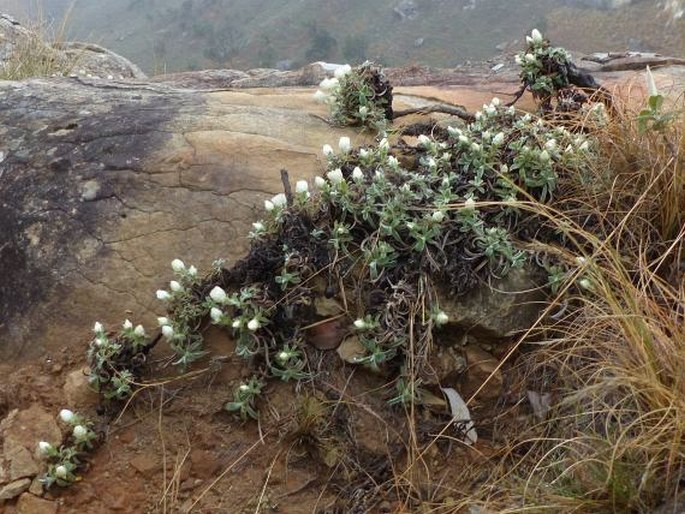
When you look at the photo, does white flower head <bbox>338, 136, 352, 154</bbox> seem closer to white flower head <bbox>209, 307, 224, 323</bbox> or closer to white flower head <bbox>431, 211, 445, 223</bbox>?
white flower head <bbox>431, 211, 445, 223</bbox>

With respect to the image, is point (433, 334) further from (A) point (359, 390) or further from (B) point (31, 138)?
(B) point (31, 138)

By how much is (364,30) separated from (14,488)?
48.2 m

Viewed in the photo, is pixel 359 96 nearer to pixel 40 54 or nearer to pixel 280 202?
pixel 280 202

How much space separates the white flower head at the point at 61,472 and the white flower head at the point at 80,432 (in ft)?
0.42

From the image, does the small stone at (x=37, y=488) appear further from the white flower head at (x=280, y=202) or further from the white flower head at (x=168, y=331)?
the white flower head at (x=280, y=202)

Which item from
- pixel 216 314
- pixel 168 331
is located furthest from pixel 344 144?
pixel 168 331

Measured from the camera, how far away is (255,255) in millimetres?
3193

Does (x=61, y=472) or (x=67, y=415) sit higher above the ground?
(x=67, y=415)

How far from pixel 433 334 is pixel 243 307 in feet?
2.63

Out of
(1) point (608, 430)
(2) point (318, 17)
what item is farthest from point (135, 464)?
(2) point (318, 17)

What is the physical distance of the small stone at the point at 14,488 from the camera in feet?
9.23

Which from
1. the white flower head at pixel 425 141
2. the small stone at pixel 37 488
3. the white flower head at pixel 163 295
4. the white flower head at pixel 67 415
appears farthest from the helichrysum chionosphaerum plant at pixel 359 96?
the small stone at pixel 37 488

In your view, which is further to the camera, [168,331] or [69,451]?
[168,331]

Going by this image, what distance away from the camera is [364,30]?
48250mm
